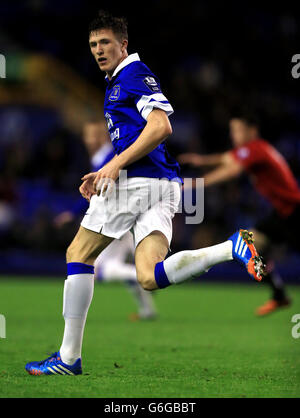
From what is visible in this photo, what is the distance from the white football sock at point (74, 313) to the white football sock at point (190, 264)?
57 cm

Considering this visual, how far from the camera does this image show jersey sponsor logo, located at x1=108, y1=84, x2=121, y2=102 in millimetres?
4657

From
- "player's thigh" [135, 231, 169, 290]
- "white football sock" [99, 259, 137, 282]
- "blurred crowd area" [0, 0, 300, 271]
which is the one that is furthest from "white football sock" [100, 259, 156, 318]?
"blurred crowd area" [0, 0, 300, 271]

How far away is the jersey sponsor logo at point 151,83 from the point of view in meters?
4.55

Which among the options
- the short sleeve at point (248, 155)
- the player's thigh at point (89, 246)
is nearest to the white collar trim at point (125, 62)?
the player's thigh at point (89, 246)

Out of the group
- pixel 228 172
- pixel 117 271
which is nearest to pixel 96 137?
pixel 117 271

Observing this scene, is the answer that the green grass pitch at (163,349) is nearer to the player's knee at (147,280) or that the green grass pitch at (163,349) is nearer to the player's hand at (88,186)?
the player's knee at (147,280)

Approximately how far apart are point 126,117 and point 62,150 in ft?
35.8

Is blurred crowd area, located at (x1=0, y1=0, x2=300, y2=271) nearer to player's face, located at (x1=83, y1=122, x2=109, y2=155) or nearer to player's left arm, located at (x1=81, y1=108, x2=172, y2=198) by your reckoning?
player's face, located at (x1=83, y1=122, x2=109, y2=155)

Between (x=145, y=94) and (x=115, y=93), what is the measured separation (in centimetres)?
25

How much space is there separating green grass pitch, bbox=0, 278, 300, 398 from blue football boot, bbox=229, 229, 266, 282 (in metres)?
0.63

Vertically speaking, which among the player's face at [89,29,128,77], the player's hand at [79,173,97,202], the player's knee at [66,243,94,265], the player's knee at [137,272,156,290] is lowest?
the player's knee at [137,272,156,290]

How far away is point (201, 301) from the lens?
35.1 ft
